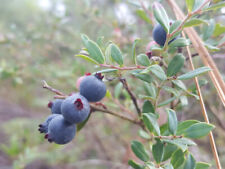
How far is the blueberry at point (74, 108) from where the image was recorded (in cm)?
73

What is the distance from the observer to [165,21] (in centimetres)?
73

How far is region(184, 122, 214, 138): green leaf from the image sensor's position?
0.68 m

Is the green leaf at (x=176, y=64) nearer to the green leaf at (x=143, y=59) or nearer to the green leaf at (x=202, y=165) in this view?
the green leaf at (x=143, y=59)

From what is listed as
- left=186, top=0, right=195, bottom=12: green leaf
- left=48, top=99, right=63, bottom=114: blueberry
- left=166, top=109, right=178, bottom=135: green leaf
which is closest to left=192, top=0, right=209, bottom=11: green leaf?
left=186, top=0, right=195, bottom=12: green leaf

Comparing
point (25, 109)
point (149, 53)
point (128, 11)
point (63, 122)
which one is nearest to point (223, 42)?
point (149, 53)

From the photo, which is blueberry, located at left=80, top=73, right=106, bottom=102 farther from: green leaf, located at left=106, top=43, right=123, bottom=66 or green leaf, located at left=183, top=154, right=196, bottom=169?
green leaf, located at left=183, top=154, right=196, bottom=169

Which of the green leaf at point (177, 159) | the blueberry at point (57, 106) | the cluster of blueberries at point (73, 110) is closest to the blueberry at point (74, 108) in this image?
the cluster of blueberries at point (73, 110)

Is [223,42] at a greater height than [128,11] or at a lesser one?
lesser

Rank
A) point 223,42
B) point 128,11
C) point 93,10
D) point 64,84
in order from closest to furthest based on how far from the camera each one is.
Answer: point 223,42 → point 93,10 → point 64,84 → point 128,11

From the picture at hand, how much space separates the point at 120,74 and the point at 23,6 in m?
7.96

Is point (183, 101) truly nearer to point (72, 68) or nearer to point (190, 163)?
point (190, 163)

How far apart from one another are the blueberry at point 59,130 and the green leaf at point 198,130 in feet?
1.40

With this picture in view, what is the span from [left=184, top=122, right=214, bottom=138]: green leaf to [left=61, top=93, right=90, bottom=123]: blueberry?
0.37 meters

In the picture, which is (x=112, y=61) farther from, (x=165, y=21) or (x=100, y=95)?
(x=165, y=21)
